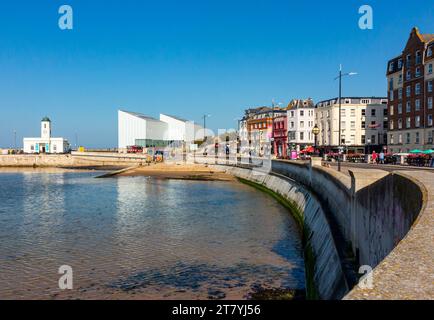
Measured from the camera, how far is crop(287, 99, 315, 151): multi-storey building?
10556 centimetres

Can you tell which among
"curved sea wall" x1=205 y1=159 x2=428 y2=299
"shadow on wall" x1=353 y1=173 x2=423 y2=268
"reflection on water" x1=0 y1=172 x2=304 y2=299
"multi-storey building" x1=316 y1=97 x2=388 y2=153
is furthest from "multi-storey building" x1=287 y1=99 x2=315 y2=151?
"shadow on wall" x1=353 y1=173 x2=423 y2=268

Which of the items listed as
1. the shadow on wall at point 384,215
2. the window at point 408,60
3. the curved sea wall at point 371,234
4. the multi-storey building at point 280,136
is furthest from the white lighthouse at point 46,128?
the shadow on wall at point 384,215

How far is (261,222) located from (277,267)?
39.0ft

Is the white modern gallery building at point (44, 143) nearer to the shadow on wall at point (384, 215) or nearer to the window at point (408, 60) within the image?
the window at point (408, 60)

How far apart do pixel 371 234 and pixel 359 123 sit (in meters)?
89.9

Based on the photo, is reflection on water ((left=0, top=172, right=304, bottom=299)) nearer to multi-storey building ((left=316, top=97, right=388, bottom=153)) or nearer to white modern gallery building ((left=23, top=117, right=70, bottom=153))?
multi-storey building ((left=316, top=97, right=388, bottom=153))

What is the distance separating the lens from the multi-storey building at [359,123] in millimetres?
95688

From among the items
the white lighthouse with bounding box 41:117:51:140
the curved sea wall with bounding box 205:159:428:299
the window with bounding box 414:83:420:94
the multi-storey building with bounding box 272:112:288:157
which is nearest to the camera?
the curved sea wall with bounding box 205:159:428:299

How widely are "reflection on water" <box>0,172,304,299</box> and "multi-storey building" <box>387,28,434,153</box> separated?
39.0 m

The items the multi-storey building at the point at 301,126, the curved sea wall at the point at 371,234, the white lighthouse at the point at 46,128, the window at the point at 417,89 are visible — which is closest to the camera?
the curved sea wall at the point at 371,234

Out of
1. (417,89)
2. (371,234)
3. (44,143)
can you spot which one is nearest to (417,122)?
(417,89)

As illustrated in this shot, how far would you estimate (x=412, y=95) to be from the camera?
70938mm

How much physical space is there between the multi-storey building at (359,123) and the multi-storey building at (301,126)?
6.47 m
